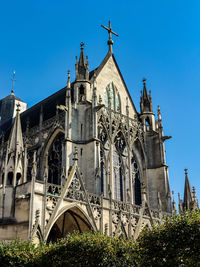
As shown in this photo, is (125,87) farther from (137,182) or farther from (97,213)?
(97,213)

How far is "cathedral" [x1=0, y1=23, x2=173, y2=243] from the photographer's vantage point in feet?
67.1

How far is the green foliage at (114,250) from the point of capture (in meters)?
16.5

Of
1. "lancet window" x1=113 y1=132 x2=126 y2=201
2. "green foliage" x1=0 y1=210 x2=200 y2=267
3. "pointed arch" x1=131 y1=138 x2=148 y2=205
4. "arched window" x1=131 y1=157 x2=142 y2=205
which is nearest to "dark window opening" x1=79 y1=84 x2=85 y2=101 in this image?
Result: "lancet window" x1=113 y1=132 x2=126 y2=201

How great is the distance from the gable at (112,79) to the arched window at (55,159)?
4.90 m

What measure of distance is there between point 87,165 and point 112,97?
7912 millimetres

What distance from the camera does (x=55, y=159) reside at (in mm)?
30547

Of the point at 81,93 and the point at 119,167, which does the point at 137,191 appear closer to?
the point at 119,167

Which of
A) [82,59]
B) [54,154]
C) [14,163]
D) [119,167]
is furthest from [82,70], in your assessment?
[14,163]

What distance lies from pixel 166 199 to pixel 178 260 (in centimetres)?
1569

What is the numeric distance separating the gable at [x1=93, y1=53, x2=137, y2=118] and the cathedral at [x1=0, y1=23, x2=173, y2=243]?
0.09 m

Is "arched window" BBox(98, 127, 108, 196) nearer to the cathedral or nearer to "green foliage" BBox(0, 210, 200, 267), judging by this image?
the cathedral

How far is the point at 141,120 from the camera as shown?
3516cm

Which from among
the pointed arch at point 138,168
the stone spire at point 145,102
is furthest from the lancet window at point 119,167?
the stone spire at point 145,102

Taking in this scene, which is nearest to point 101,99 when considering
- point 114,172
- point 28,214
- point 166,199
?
point 114,172
